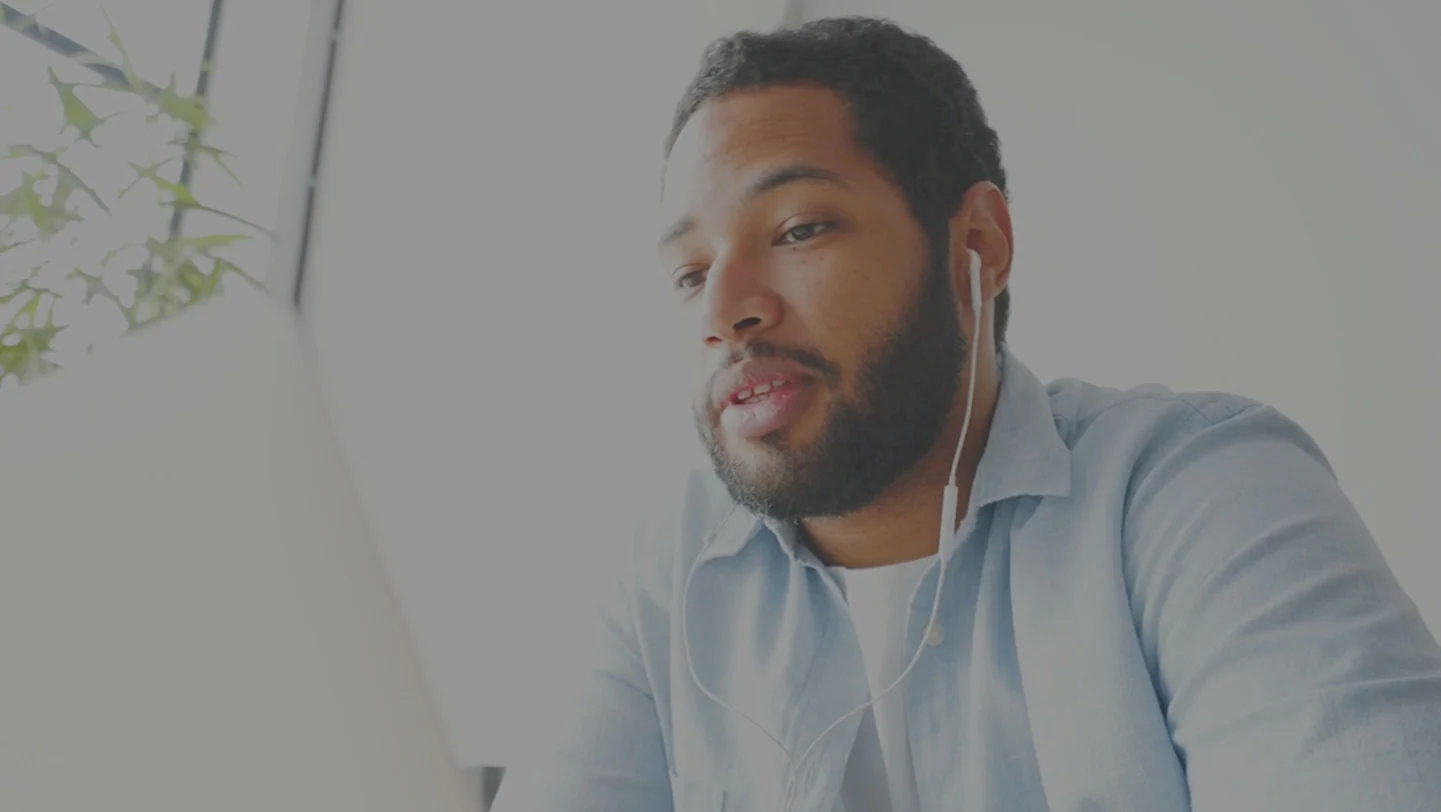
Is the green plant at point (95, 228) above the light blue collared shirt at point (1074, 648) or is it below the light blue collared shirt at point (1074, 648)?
above

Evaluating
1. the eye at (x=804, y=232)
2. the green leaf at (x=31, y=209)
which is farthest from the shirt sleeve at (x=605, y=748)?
the green leaf at (x=31, y=209)

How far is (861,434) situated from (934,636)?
0.65 feet

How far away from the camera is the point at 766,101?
1097 mm

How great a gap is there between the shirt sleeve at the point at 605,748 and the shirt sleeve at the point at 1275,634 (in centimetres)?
51

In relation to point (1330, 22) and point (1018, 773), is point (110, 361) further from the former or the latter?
point (1330, 22)

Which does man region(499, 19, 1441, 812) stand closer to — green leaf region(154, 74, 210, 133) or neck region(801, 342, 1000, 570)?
neck region(801, 342, 1000, 570)

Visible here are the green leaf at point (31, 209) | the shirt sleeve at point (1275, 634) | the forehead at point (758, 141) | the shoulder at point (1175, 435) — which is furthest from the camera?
the forehead at point (758, 141)

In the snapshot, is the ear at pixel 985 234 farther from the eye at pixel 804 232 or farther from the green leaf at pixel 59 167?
the green leaf at pixel 59 167

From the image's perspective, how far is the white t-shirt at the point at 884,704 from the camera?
903 millimetres

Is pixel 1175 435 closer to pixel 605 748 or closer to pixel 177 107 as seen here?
pixel 605 748

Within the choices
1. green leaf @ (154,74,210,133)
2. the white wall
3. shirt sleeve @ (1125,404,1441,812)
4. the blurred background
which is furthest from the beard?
green leaf @ (154,74,210,133)

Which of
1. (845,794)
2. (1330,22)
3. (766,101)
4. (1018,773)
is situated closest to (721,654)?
(845,794)

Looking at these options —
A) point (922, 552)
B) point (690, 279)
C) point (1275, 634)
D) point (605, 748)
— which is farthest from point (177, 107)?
point (1275, 634)

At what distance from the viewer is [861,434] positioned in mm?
973
